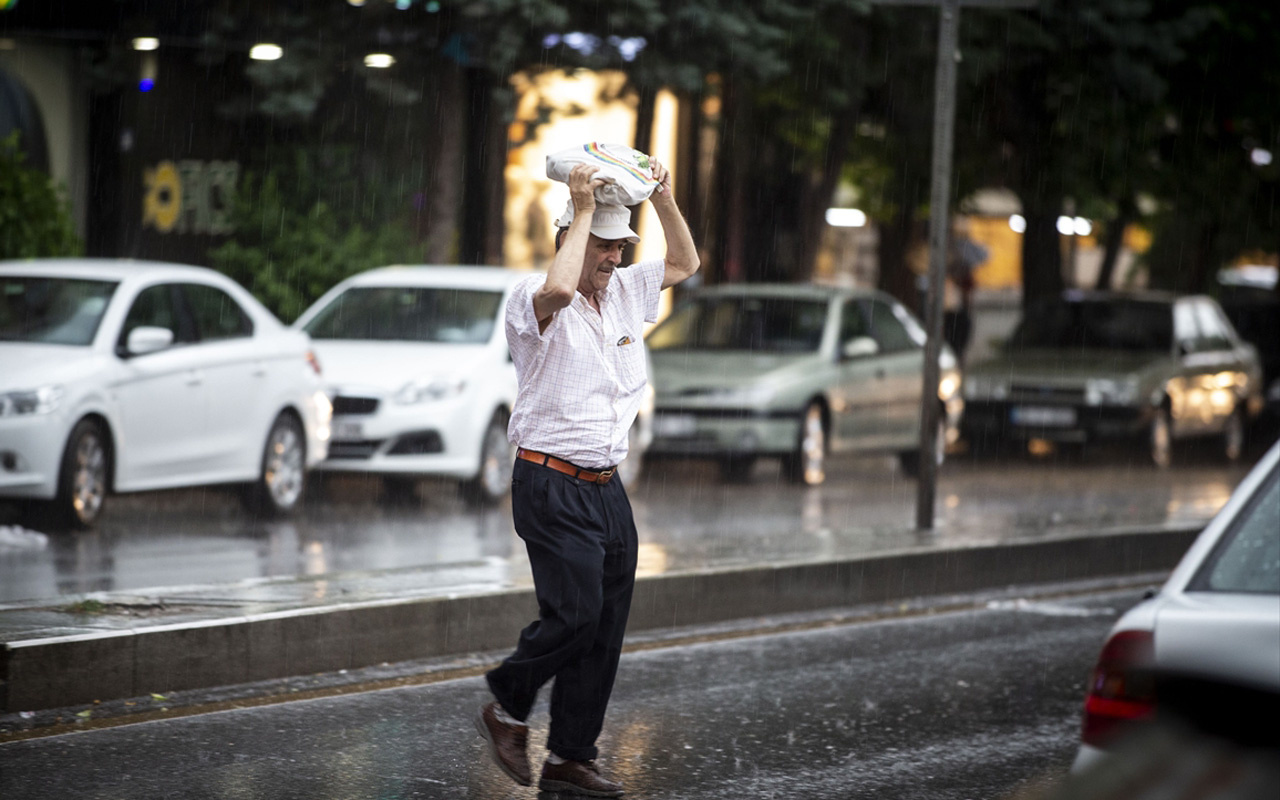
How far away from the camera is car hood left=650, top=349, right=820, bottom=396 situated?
1589cm

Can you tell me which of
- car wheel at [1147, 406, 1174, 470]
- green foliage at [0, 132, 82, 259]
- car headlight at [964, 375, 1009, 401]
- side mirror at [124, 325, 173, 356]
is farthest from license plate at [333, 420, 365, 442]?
car wheel at [1147, 406, 1174, 470]

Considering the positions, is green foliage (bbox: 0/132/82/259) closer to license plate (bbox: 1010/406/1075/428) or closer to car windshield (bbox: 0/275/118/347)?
car windshield (bbox: 0/275/118/347)

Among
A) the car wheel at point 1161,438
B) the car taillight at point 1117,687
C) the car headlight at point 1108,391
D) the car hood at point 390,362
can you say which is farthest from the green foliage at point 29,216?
the car taillight at point 1117,687

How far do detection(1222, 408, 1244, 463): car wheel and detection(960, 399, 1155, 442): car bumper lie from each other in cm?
217

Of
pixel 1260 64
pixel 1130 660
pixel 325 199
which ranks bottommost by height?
pixel 1130 660

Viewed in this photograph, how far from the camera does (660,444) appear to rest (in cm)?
1592

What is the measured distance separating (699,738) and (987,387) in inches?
530

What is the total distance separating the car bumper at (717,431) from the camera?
1580 cm

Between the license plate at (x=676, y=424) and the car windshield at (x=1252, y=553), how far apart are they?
11435 mm

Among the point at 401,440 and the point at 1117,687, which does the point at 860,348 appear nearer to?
the point at 401,440

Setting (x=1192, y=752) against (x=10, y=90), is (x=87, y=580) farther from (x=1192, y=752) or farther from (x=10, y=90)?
(x=10, y=90)

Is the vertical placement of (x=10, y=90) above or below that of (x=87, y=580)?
above

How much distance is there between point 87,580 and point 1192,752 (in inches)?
291

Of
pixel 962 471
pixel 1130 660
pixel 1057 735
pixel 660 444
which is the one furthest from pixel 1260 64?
pixel 1130 660
